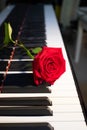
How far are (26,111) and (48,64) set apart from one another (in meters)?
0.12

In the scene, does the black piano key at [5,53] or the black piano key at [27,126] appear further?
the black piano key at [5,53]

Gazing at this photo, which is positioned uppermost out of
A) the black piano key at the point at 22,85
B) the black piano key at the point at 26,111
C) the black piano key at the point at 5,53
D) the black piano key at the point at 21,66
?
the black piano key at the point at 26,111

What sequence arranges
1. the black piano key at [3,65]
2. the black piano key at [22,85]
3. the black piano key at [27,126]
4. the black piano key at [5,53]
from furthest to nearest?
the black piano key at [5,53] < the black piano key at [3,65] < the black piano key at [22,85] < the black piano key at [27,126]

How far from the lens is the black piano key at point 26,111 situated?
63cm

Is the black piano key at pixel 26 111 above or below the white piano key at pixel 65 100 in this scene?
above

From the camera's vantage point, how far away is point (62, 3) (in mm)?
3840

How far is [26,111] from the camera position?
0.64 meters

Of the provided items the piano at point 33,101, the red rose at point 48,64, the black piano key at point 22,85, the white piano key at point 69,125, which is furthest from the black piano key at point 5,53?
the white piano key at point 69,125

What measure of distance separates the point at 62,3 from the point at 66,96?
128 inches

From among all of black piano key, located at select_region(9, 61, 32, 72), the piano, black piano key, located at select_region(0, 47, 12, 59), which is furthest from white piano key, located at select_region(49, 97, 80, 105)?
black piano key, located at select_region(0, 47, 12, 59)

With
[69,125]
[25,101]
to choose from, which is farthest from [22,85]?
[69,125]

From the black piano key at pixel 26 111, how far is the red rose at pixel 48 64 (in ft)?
0.26

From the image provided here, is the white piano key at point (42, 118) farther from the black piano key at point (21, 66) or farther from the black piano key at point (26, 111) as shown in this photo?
the black piano key at point (21, 66)

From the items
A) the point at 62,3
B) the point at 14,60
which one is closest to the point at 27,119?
the point at 14,60
